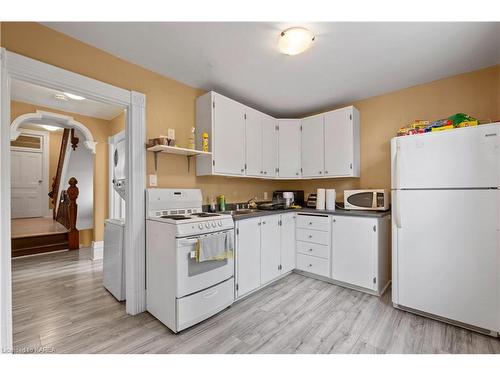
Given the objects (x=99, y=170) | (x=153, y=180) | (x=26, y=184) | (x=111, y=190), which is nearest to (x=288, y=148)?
(x=153, y=180)

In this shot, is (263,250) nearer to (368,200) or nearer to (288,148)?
(368,200)

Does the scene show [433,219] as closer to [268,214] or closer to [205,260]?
[268,214]

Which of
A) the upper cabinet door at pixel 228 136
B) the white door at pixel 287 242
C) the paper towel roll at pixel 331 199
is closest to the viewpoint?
the upper cabinet door at pixel 228 136

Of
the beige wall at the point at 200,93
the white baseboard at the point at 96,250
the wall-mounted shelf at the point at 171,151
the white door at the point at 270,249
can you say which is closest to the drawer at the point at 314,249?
Result: the white door at the point at 270,249

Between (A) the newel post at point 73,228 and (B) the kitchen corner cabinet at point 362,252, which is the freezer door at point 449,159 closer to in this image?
(B) the kitchen corner cabinet at point 362,252

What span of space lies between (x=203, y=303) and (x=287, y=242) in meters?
1.43

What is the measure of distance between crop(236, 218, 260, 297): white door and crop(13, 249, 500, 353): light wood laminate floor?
0.56ft

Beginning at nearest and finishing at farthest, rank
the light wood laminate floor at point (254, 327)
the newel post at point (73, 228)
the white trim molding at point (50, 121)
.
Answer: the light wood laminate floor at point (254, 327) < the white trim molding at point (50, 121) < the newel post at point (73, 228)

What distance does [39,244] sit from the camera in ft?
13.2

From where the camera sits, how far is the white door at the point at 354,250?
251cm

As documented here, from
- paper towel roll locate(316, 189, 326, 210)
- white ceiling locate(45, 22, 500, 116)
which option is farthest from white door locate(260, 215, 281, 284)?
white ceiling locate(45, 22, 500, 116)

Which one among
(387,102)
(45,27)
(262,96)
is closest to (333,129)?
(387,102)

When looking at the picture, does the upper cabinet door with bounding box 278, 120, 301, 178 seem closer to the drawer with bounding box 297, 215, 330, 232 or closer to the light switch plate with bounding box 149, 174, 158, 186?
the drawer with bounding box 297, 215, 330, 232

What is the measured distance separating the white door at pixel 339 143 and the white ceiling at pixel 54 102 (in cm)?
310
